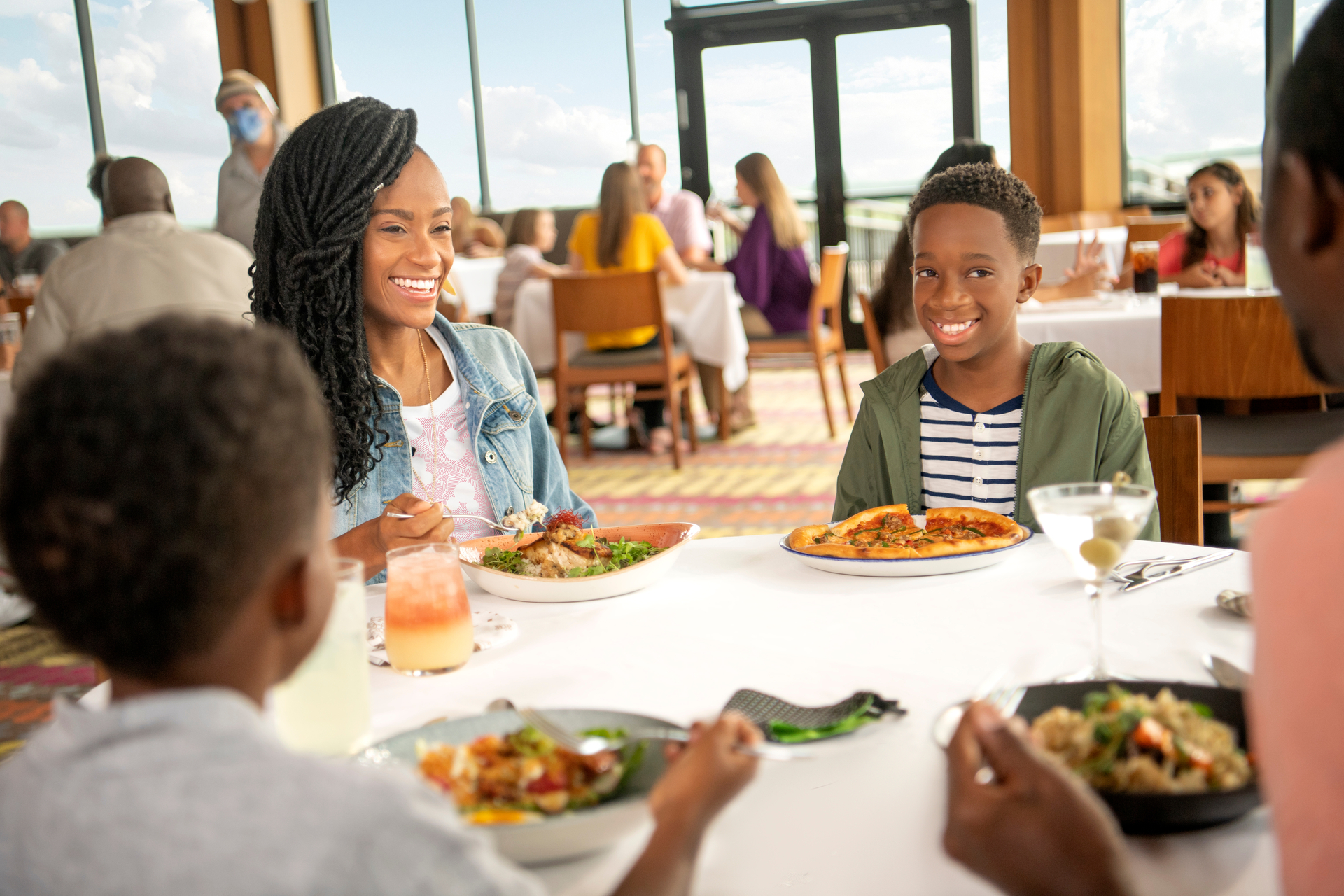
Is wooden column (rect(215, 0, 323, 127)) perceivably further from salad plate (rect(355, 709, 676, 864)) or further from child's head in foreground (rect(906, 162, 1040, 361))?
salad plate (rect(355, 709, 676, 864))

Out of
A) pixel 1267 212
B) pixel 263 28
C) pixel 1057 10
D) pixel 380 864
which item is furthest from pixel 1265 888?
pixel 263 28

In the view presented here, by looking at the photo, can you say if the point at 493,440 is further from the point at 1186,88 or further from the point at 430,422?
the point at 1186,88

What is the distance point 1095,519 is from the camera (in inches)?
36.9

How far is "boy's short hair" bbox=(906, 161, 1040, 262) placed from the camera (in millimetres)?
1751

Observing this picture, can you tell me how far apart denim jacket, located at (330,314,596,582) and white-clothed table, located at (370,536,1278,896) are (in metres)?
0.37

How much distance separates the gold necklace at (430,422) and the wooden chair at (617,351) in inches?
118

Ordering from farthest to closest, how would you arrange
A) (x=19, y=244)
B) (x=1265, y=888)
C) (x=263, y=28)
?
(x=263, y=28) → (x=19, y=244) → (x=1265, y=888)

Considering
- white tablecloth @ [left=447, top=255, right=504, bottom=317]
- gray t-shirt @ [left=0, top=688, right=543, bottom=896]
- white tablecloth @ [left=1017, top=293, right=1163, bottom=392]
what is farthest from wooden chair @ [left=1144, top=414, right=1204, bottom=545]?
white tablecloth @ [left=447, top=255, right=504, bottom=317]

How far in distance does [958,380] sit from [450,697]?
1.15 m

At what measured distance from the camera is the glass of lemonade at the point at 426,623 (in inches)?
39.4

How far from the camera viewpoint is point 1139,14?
7.73 m

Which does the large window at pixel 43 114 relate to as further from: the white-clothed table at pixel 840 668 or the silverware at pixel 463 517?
the white-clothed table at pixel 840 668

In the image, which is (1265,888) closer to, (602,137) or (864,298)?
(864,298)

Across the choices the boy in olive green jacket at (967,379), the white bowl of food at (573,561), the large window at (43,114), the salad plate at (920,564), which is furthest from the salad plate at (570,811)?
the large window at (43,114)
